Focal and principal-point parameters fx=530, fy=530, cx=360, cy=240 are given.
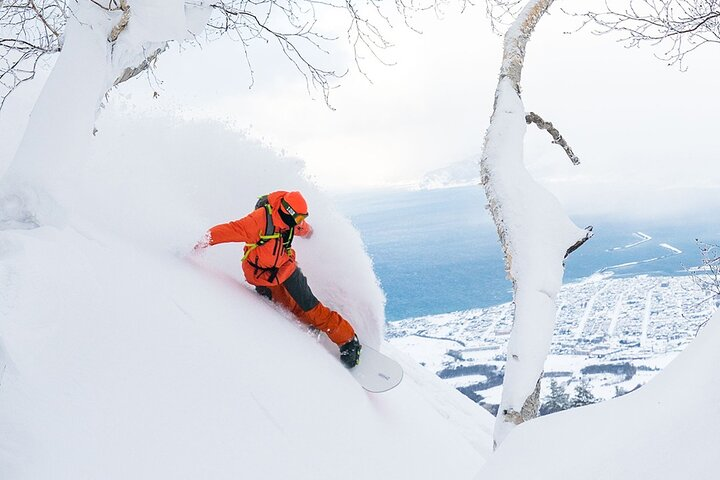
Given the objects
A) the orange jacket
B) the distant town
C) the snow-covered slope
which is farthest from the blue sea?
the orange jacket

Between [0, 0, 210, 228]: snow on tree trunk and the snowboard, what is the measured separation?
2702mm

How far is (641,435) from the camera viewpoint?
133 centimetres

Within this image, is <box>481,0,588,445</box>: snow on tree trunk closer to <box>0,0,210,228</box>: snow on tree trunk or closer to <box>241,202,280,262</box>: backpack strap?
<box>241,202,280,262</box>: backpack strap

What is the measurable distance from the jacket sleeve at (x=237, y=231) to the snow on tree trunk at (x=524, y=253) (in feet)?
6.64

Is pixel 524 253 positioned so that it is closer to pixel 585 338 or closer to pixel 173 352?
pixel 173 352

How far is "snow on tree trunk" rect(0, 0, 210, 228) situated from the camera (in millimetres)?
3543

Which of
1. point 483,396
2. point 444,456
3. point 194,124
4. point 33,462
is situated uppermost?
point 194,124

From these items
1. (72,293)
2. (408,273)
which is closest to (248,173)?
(72,293)

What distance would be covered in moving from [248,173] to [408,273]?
184 ft

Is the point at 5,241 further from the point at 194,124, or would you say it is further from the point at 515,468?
the point at 194,124

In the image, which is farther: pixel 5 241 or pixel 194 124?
pixel 194 124

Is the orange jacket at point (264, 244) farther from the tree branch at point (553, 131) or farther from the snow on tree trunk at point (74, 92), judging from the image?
the tree branch at point (553, 131)

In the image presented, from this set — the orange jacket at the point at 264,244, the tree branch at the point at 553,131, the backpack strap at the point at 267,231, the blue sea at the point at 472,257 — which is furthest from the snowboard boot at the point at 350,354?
the blue sea at the point at 472,257

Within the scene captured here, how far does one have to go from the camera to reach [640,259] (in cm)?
5350
